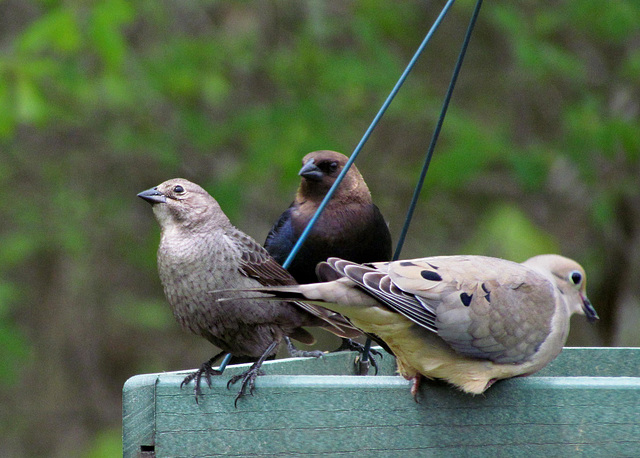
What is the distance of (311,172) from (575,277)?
4.68 ft

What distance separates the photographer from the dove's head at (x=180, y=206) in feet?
8.86

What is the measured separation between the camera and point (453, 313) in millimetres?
2299

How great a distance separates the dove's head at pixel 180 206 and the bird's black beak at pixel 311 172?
1.20m

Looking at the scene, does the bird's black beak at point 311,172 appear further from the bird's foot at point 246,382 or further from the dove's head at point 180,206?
the bird's foot at point 246,382

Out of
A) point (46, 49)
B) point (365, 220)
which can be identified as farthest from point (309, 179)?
point (46, 49)

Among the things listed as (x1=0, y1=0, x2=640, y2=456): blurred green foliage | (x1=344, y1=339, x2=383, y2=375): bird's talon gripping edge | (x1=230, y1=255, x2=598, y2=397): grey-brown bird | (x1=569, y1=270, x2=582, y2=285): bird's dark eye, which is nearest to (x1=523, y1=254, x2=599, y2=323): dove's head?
(x1=569, y1=270, x2=582, y2=285): bird's dark eye

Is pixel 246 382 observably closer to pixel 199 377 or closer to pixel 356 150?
pixel 199 377

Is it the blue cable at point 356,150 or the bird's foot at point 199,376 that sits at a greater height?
the blue cable at point 356,150

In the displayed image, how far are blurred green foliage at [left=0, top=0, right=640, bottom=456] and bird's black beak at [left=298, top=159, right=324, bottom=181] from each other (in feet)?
5.59

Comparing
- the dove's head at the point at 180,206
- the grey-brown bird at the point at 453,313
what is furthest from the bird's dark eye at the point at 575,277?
the dove's head at the point at 180,206

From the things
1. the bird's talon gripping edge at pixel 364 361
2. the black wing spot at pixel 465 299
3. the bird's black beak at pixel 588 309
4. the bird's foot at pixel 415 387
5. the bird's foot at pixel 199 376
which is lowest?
the bird's talon gripping edge at pixel 364 361

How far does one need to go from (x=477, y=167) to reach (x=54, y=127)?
12.2ft

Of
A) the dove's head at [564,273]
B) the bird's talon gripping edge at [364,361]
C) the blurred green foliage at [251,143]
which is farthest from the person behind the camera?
the blurred green foliage at [251,143]

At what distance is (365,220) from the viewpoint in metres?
3.84
